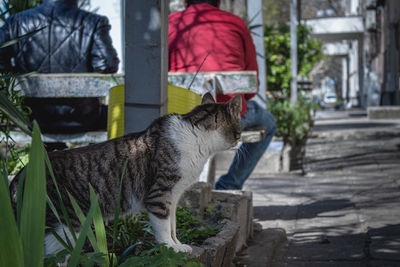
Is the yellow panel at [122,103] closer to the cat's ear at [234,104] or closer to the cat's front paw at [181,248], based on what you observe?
the cat's ear at [234,104]

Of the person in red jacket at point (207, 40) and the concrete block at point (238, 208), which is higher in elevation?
the person in red jacket at point (207, 40)

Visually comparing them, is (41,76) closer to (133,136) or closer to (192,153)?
(133,136)

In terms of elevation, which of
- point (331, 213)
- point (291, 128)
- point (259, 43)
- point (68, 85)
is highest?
point (259, 43)

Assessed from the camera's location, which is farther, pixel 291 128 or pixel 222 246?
pixel 291 128

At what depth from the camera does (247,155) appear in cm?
467

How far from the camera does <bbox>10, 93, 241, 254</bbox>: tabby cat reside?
219cm

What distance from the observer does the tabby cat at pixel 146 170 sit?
2191 mm

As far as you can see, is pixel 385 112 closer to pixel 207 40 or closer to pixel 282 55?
pixel 282 55

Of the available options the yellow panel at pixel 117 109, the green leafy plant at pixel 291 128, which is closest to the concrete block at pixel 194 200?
the yellow panel at pixel 117 109

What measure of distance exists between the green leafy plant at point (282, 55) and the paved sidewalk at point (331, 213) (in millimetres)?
3439

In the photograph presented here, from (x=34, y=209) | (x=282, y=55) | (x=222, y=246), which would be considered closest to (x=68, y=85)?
(x=222, y=246)

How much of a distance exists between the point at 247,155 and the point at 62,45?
187 cm

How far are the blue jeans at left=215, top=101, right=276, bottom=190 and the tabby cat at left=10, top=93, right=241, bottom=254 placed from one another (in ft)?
7.14

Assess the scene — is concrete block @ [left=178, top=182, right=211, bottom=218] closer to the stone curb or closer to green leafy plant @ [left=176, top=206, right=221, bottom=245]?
green leafy plant @ [left=176, top=206, right=221, bottom=245]
